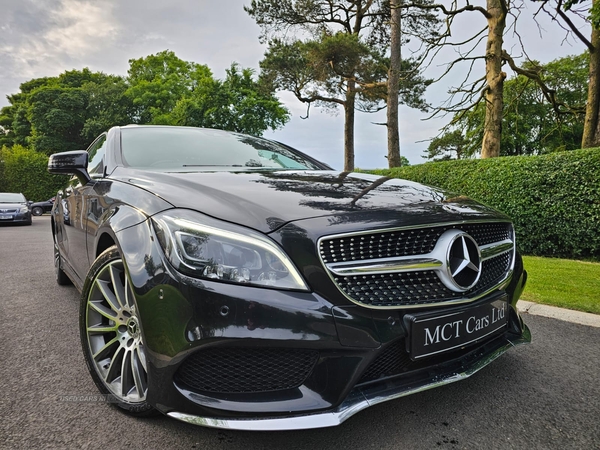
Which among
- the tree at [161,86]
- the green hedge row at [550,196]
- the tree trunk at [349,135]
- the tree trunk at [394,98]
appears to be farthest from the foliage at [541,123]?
the tree at [161,86]

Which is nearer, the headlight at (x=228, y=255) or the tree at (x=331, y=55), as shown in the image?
the headlight at (x=228, y=255)

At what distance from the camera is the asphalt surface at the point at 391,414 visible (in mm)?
1531

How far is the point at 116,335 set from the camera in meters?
1.75

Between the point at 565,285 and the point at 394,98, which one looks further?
the point at 394,98

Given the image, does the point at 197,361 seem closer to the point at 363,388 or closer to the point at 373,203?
the point at 363,388

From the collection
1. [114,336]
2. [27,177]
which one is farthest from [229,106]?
[114,336]

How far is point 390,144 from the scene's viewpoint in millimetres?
12500

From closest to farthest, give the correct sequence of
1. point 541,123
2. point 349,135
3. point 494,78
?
1. point 494,78
2. point 349,135
3. point 541,123

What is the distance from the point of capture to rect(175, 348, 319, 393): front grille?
1311 mm

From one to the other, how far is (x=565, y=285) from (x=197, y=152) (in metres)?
4.01

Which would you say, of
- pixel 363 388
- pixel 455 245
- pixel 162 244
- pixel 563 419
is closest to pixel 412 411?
pixel 363 388

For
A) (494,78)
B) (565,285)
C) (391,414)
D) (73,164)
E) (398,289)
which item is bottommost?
(565,285)

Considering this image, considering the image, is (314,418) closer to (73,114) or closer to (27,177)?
(27,177)

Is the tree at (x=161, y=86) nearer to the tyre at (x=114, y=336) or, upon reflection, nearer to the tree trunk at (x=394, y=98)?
the tree trunk at (x=394, y=98)
